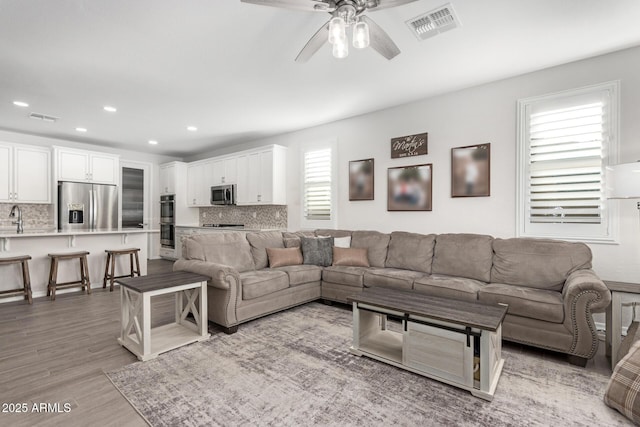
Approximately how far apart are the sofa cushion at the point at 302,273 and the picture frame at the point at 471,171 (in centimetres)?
198

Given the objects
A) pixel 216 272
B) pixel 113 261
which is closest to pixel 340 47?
pixel 216 272

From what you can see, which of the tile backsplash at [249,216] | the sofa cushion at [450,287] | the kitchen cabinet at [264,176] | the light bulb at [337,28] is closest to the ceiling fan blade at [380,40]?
the light bulb at [337,28]

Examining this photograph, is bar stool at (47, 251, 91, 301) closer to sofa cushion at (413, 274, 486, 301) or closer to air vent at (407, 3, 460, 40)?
sofa cushion at (413, 274, 486, 301)

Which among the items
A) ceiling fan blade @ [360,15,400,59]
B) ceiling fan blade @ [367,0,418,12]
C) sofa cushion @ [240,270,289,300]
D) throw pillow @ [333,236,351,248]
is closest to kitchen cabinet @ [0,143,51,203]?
sofa cushion @ [240,270,289,300]

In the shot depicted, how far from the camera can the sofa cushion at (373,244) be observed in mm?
4078

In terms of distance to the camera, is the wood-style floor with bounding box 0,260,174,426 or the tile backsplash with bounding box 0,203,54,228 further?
the tile backsplash with bounding box 0,203,54,228

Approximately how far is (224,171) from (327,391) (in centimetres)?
547

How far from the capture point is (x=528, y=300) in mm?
2607

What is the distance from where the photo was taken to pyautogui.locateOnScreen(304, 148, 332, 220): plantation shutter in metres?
5.28

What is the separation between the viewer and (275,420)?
69.4 inches

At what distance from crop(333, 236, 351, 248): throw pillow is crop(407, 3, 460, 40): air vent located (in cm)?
257

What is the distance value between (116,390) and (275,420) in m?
1.11

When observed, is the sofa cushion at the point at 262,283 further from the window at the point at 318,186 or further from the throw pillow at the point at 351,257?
the window at the point at 318,186

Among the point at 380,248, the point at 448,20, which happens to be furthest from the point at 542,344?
the point at 448,20
